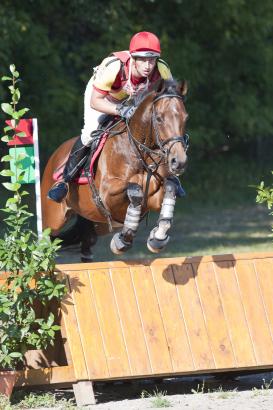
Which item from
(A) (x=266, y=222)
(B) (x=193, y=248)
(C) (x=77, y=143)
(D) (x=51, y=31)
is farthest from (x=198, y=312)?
(D) (x=51, y=31)

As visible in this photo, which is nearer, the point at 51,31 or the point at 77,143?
the point at 77,143

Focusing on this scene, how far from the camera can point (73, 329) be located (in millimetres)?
6219

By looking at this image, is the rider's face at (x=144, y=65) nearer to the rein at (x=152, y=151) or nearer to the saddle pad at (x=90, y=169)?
the rein at (x=152, y=151)

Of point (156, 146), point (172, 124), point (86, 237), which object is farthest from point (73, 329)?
point (86, 237)

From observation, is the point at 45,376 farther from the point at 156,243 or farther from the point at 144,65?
the point at 144,65

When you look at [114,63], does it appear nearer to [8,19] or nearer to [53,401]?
[53,401]

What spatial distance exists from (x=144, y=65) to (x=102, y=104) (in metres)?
0.50

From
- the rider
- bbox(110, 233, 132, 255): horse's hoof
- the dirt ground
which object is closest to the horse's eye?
the rider

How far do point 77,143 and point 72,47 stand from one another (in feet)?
37.1

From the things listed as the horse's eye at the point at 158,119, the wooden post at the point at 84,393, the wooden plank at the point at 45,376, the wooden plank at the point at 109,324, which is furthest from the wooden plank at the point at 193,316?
the horse's eye at the point at 158,119

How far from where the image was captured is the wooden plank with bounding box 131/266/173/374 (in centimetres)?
626

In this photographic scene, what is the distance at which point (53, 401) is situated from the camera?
623 cm

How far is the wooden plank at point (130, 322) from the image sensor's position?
245 inches

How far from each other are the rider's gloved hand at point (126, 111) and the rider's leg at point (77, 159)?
48 centimetres
